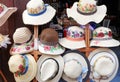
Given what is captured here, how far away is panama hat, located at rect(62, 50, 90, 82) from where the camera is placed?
4.84 ft

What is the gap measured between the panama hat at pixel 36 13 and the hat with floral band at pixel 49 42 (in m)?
0.07

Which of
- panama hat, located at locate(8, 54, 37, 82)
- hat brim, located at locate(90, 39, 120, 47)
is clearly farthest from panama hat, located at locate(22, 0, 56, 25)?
hat brim, located at locate(90, 39, 120, 47)

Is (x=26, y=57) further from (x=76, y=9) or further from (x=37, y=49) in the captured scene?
(x=76, y=9)

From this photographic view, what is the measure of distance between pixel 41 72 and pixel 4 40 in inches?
12.2

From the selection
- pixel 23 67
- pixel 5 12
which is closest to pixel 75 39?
pixel 23 67

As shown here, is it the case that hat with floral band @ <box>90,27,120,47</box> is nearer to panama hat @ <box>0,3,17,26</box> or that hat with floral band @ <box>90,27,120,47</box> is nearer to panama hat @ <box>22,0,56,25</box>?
panama hat @ <box>22,0,56,25</box>

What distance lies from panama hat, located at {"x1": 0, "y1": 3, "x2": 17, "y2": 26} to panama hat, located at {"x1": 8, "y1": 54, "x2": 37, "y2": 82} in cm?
25

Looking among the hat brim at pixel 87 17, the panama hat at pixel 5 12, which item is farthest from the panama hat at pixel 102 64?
the panama hat at pixel 5 12

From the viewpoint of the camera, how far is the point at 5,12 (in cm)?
157

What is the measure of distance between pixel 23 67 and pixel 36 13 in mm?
338

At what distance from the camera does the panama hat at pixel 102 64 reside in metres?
1.50

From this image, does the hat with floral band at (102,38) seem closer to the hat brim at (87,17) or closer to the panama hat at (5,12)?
the hat brim at (87,17)

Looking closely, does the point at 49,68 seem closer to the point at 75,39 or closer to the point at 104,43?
the point at 75,39

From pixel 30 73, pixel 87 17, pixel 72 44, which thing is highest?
pixel 87 17
